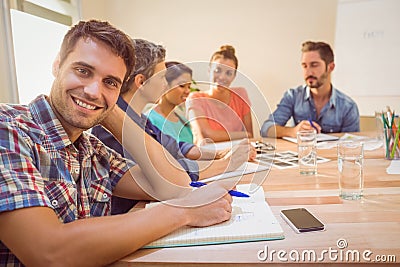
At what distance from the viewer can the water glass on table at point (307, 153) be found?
1271mm

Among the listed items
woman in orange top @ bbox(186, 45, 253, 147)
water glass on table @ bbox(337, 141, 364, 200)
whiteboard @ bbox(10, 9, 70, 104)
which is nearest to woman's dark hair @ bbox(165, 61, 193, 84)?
woman in orange top @ bbox(186, 45, 253, 147)

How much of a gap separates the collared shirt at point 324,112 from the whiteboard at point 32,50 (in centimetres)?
150

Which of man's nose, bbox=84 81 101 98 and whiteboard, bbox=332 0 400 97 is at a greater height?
whiteboard, bbox=332 0 400 97

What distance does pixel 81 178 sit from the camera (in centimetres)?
88

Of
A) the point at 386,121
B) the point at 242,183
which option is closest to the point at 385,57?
the point at 386,121

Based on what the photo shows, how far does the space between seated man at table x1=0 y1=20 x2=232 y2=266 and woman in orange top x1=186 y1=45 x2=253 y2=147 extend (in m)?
1.16

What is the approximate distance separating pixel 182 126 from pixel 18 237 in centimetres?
146

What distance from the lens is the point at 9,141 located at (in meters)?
0.68

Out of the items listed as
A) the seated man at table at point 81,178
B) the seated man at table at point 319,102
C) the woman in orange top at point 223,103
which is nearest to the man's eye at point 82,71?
the seated man at table at point 81,178

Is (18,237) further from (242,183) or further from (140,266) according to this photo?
(242,183)

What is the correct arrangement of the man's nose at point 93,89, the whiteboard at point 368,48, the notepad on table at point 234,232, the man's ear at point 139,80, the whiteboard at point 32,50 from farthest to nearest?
the whiteboard at point 368,48, the whiteboard at point 32,50, the man's ear at point 139,80, the man's nose at point 93,89, the notepad on table at point 234,232

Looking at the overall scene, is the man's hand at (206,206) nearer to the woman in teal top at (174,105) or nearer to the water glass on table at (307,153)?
the water glass on table at (307,153)

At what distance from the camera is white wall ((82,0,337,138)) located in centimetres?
314

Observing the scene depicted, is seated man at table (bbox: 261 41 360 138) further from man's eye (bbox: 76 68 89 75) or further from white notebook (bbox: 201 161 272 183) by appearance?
man's eye (bbox: 76 68 89 75)
